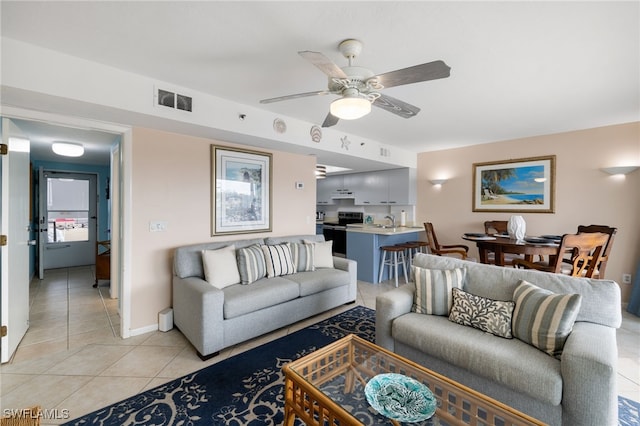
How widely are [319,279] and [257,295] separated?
0.81 metres

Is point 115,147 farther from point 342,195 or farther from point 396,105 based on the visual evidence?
point 342,195

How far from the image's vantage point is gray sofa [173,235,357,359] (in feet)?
7.84

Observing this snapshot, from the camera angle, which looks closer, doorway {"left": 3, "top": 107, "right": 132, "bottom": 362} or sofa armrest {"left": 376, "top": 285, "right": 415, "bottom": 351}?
sofa armrest {"left": 376, "top": 285, "right": 415, "bottom": 351}

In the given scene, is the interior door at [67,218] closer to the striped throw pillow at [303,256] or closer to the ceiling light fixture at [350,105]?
the striped throw pillow at [303,256]

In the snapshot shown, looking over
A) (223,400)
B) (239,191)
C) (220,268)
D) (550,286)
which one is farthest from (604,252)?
(239,191)

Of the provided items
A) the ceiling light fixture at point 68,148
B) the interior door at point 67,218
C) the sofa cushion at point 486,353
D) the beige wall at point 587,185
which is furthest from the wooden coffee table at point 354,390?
the interior door at point 67,218

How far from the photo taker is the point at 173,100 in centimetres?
260

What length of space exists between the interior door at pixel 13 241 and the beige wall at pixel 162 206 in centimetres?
87

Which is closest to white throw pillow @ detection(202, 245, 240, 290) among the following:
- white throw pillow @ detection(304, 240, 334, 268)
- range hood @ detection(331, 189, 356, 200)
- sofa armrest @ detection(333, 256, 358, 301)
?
white throw pillow @ detection(304, 240, 334, 268)

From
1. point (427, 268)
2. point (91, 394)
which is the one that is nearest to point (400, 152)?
point (427, 268)

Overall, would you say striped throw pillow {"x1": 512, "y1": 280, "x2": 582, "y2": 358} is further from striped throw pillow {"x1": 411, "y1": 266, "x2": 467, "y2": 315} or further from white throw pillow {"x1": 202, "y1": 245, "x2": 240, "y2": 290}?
white throw pillow {"x1": 202, "y1": 245, "x2": 240, "y2": 290}

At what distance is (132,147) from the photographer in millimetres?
2805

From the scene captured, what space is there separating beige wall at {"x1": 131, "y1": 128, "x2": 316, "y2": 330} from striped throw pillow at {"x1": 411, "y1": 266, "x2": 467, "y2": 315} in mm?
2351

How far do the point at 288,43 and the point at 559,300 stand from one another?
2.42 m
